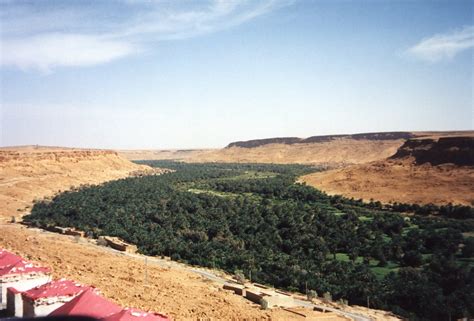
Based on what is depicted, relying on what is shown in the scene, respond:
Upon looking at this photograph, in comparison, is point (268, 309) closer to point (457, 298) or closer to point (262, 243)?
point (457, 298)

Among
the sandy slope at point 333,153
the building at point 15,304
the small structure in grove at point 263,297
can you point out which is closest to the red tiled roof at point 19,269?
the building at point 15,304

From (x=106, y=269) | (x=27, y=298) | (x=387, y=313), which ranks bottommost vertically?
(x=387, y=313)

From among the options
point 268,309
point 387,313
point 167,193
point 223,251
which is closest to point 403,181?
point 167,193

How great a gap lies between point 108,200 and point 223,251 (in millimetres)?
34195

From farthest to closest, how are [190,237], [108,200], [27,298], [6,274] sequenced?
1. [108,200]
2. [190,237]
3. [6,274]
4. [27,298]

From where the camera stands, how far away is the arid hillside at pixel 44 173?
73000mm

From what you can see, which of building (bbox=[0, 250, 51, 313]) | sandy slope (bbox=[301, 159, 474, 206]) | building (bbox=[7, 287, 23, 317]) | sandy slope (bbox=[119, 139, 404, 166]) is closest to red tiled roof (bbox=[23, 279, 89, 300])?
building (bbox=[7, 287, 23, 317])

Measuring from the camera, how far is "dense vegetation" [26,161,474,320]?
3112cm

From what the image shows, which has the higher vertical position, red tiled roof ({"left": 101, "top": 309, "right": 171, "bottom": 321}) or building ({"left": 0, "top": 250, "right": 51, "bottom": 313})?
red tiled roof ({"left": 101, "top": 309, "right": 171, "bottom": 321})

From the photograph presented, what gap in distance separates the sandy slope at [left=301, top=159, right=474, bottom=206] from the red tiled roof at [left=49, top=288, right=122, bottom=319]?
5550 cm

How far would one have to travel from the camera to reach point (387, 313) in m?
28.4

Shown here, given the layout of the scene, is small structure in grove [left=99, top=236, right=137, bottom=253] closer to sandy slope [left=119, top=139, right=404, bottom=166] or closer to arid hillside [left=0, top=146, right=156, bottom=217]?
arid hillside [left=0, top=146, right=156, bottom=217]

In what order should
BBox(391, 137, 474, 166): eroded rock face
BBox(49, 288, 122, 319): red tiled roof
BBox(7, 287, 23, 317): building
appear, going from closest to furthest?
BBox(49, 288, 122, 319): red tiled roof, BBox(7, 287, 23, 317): building, BBox(391, 137, 474, 166): eroded rock face

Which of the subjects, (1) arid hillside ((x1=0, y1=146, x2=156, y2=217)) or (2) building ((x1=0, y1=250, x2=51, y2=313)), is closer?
(2) building ((x1=0, y1=250, x2=51, y2=313))
